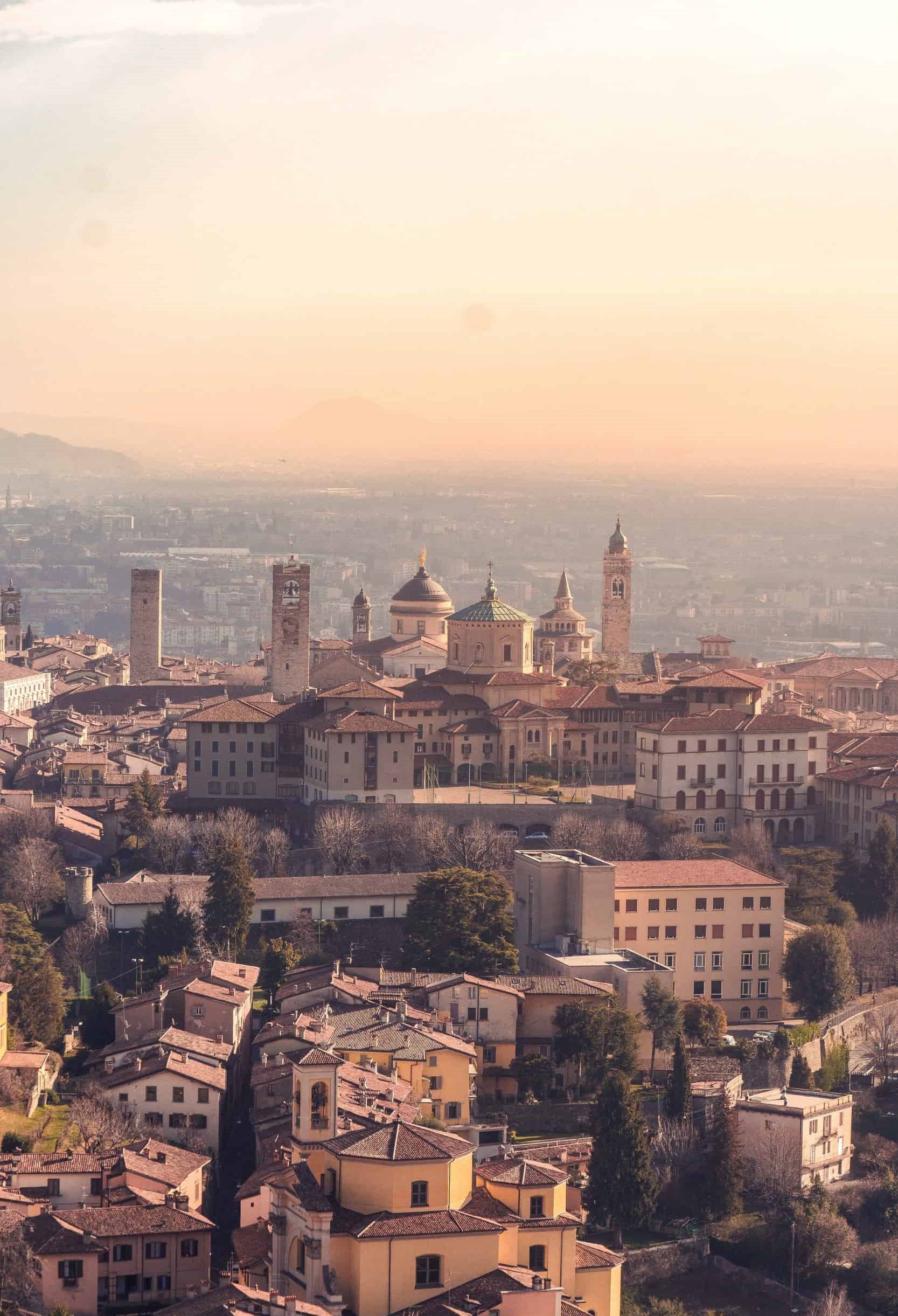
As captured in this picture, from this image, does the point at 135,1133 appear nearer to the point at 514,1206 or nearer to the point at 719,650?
the point at 514,1206

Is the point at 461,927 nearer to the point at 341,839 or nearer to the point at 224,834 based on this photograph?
the point at 341,839

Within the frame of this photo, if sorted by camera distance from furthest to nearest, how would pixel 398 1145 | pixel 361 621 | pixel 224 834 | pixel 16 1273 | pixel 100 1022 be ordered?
pixel 361 621
pixel 224 834
pixel 100 1022
pixel 16 1273
pixel 398 1145

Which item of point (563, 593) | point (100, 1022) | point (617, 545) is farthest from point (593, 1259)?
point (617, 545)

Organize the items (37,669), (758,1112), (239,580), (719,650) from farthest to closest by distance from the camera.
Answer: (239,580)
(37,669)
(719,650)
(758,1112)

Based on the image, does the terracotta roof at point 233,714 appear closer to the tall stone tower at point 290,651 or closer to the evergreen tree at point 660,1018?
the tall stone tower at point 290,651

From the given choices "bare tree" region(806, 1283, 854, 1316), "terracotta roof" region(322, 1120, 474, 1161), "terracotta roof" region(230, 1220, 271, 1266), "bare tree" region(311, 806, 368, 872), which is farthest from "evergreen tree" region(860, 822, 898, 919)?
"terracotta roof" region(322, 1120, 474, 1161)

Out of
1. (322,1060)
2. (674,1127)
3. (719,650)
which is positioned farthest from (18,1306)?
(719,650)

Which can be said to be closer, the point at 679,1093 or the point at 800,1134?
the point at 800,1134
